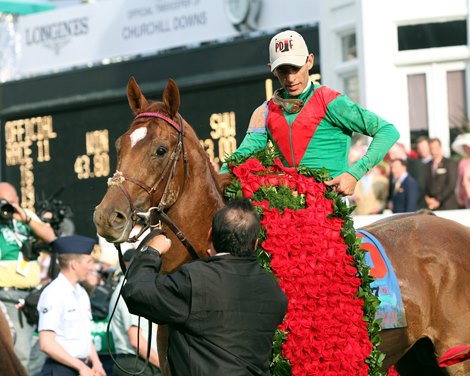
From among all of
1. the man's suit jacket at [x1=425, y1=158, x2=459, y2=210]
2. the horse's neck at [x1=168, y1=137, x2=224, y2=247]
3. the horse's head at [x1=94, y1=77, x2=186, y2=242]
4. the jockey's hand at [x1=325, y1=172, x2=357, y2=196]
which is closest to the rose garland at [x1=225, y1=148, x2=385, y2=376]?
the jockey's hand at [x1=325, y1=172, x2=357, y2=196]

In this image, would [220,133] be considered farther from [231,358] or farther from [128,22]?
[231,358]

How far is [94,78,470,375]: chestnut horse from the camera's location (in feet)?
17.4

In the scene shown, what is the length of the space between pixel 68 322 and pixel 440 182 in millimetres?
4875

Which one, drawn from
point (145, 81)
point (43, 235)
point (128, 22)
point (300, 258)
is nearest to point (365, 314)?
point (300, 258)

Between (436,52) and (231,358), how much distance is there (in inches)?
393

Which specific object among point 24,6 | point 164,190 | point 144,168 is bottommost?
point 164,190

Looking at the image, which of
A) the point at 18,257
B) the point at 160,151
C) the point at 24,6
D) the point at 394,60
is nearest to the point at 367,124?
the point at 160,151

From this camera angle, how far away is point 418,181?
1180 centimetres

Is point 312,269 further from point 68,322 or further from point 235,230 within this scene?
point 68,322

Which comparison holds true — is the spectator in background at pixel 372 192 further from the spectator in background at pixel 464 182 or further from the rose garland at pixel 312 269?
the rose garland at pixel 312 269

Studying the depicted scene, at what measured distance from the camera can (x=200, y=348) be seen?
15.3 feet

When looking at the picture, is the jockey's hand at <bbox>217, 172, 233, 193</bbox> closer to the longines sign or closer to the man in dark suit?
the man in dark suit

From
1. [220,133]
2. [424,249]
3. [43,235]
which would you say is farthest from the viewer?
[220,133]

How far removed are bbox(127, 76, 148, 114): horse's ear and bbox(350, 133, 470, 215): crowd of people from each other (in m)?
6.38
